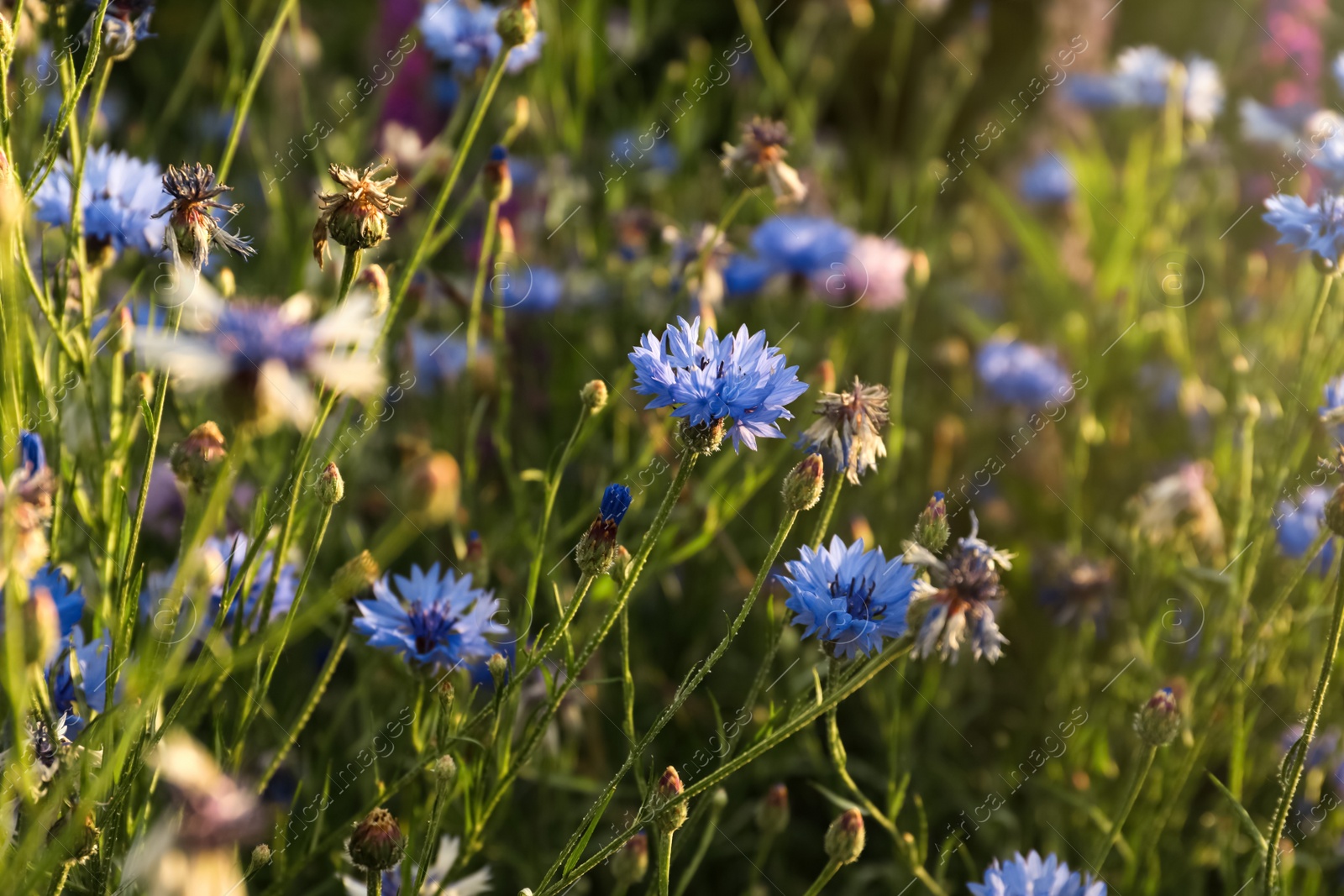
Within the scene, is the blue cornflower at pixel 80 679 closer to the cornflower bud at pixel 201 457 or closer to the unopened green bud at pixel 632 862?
the cornflower bud at pixel 201 457

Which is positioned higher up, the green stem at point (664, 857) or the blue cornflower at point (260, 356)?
the blue cornflower at point (260, 356)

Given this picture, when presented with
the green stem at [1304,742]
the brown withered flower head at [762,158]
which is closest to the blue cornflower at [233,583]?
the brown withered flower head at [762,158]

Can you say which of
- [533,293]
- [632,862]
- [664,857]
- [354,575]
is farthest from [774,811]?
[533,293]

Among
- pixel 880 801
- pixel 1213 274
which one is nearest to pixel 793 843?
pixel 880 801

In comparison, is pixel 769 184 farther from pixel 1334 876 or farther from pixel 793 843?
pixel 1334 876

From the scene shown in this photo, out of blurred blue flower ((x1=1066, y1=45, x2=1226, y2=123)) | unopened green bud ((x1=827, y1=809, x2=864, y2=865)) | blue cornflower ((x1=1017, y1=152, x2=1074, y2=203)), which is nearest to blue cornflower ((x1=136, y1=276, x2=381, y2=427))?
unopened green bud ((x1=827, y1=809, x2=864, y2=865))

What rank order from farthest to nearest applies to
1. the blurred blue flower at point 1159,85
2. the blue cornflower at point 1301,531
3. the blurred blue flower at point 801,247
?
the blurred blue flower at point 1159,85 → the blurred blue flower at point 801,247 → the blue cornflower at point 1301,531
